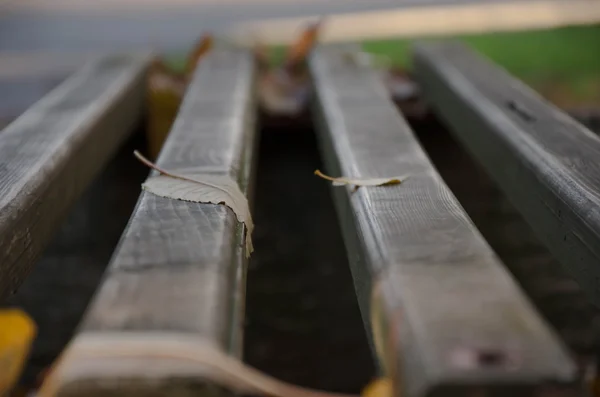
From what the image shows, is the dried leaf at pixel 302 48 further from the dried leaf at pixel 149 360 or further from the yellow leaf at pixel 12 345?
the dried leaf at pixel 149 360

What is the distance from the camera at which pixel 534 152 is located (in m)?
1.32

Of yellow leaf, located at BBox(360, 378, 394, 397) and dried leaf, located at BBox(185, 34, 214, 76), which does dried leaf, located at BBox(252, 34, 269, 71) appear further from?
yellow leaf, located at BBox(360, 378, 394, 397)

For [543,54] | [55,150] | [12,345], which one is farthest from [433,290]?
[543,54]

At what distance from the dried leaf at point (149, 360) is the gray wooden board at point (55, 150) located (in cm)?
38

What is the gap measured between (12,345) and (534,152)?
1.02m

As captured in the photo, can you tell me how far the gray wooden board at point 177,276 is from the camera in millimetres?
722

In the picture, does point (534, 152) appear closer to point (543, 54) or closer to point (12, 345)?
point (12, 345)

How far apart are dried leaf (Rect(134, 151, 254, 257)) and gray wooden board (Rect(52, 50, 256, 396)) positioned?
16mm

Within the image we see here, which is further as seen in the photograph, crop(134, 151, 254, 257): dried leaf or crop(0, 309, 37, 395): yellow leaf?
crop(134, 151, 254, 257): dried leaf

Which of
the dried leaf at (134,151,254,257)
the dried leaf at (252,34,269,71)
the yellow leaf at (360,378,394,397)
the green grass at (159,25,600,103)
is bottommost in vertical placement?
the green grass at (159,25,600,103)

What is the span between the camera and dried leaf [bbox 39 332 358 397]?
0.68m

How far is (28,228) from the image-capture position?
3.72ft

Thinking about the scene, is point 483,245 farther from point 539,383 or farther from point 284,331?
point 284,331

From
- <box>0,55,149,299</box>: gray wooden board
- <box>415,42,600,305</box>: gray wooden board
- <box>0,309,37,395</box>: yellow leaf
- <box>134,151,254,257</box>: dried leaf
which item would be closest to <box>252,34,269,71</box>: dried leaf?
<box>0,55,149,299</box>: gray wooden board
